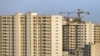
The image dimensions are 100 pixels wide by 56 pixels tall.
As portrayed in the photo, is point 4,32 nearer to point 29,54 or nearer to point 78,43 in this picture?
point 29,54

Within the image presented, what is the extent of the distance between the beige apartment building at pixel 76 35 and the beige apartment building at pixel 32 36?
9946mm

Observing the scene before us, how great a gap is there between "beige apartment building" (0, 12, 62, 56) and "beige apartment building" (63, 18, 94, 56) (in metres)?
9.95

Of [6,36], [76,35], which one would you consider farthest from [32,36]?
[76,35]

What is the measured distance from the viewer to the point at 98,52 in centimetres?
3991

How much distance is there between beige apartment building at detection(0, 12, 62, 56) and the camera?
35.7 meters

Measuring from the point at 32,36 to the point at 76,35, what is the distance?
1165 centimetres

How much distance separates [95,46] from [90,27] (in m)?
7.36

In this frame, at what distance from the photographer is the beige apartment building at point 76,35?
46.4m

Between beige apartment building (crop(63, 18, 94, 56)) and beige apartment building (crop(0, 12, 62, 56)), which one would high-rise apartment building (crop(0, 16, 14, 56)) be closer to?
beige apartment building (crop(0, 12, 62, 56))

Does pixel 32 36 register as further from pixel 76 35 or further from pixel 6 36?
pixel 76 35

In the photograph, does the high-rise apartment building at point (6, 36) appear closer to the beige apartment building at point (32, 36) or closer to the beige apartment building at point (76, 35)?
the beige apartment building at point (32, 36)

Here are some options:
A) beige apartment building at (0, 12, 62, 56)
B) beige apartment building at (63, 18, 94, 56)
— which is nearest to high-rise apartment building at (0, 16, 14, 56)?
beige apartment building at (0, 12, 62, 56)

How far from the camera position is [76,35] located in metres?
46.9

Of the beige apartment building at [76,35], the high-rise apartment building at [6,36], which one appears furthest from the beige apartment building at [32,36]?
the beige apartment building at [76,35]
